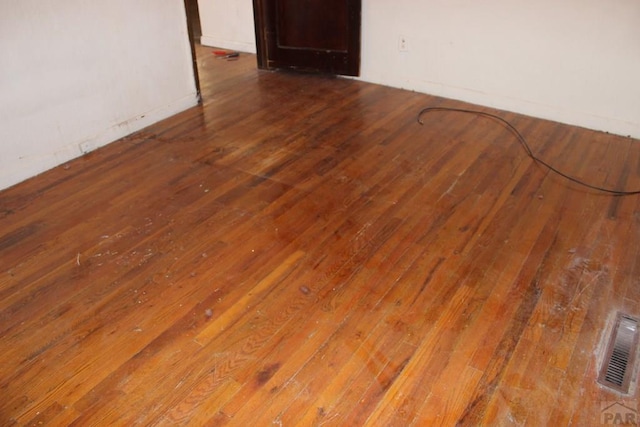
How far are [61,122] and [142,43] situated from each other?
0.80m

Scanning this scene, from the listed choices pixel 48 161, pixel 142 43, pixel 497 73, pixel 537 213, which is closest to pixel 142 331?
pixel 48 161

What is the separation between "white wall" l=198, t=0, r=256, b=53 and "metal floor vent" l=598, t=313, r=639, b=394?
13.8 ft

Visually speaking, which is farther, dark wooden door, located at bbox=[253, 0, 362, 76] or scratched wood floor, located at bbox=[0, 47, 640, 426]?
dark wooden door, located at bbox=[253, 0, 362, 76]

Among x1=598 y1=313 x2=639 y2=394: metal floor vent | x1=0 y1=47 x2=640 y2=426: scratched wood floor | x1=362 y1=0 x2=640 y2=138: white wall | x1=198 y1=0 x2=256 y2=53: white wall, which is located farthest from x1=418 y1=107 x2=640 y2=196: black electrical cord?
x1=198 y1=0 x2=256 y2=53: white wall

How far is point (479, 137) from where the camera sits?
354cm

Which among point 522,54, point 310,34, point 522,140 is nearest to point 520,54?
point 522,54

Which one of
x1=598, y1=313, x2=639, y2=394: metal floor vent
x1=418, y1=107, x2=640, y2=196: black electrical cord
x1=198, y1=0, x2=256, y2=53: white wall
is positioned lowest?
x1=598, y1=313, x2=639, y2=394: metal floor vent

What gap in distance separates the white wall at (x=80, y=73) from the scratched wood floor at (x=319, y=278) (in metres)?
0.16

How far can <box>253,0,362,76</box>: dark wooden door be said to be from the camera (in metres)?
4.29

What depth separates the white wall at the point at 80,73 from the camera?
2.96 meters

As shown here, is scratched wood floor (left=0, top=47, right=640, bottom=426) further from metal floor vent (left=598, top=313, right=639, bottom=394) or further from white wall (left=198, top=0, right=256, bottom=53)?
white wall (left=198, top=0, right=256, bottom=53)

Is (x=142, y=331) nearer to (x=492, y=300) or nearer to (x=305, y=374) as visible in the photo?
(x=305, y=374)

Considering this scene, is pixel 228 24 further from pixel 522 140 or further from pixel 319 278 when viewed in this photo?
pixel 319 278

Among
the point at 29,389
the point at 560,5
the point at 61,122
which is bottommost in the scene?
the point at 29,389
